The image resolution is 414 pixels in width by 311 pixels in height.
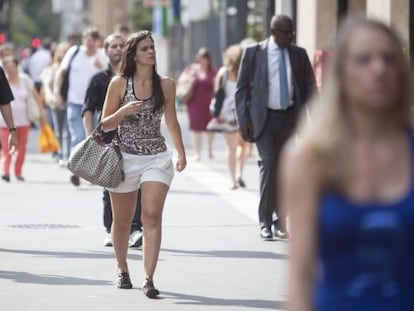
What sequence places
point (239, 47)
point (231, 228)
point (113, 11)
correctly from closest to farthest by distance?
point (231, 228) → point (239, 47) → point (113, 11)

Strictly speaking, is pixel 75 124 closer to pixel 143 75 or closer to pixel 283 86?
pixel 283 86

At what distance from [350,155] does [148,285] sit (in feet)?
17.7

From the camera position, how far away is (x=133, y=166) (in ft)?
30.8

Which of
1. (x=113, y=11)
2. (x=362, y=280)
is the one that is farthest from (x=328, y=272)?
(x=113, y=11)

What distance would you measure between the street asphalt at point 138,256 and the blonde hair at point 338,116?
4.69 metres

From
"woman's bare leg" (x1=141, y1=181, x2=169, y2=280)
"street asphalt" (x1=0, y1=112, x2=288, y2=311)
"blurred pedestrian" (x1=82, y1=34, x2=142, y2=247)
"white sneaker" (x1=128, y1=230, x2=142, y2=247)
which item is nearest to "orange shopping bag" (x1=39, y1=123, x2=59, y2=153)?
"street asphalt" (x1=0, y1=112, x2=288, y2=311)

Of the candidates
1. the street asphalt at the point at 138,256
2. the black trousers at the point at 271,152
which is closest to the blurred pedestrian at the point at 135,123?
the street asphalt at the point at 138,256

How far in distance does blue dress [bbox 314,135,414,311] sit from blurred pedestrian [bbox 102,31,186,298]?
5.44m

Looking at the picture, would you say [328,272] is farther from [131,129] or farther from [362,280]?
[131,129]

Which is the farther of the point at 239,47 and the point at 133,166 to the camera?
the point at 239,47

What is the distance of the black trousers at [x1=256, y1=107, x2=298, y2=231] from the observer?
12016 mm

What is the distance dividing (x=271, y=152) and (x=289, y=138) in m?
0.18

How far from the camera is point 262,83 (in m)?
12.0

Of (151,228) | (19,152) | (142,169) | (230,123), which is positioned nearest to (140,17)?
(19,152)
